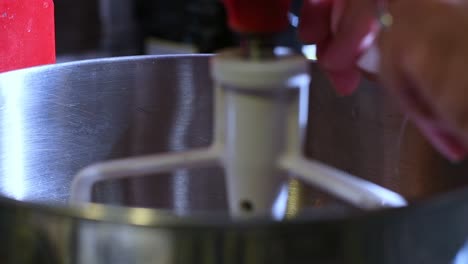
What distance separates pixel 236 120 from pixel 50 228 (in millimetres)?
102

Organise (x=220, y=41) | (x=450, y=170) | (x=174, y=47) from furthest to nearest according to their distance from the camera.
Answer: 1. (x=174, y=47)
2. (x=220, y=41)
3. (x=450, y=170)

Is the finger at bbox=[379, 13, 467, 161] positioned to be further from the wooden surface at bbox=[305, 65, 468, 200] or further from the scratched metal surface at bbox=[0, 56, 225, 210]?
the scratched metal surface at bbox=[0, 56, 225, 210]

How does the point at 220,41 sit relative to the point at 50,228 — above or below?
below

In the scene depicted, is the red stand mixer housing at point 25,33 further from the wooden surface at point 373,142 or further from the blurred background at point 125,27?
the blurred background at point 125,27

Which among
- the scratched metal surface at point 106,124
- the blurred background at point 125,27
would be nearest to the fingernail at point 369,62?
the scratched metal surface at point 106,124

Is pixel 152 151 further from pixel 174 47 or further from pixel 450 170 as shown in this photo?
pixel 174 47

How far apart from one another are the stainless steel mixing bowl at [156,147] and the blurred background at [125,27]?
798mm

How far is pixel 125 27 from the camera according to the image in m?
1.41

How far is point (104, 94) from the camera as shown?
18.6 inches

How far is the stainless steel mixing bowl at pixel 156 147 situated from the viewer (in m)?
0.25

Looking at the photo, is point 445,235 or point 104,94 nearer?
point 445,235

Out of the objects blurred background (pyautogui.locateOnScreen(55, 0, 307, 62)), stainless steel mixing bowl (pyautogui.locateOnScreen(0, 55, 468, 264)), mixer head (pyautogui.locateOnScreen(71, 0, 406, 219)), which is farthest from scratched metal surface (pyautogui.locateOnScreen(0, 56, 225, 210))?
blurred background (pyautogui.locateOnScreen(55, 0, 307, 62))

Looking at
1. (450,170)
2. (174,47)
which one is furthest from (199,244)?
(174,47)

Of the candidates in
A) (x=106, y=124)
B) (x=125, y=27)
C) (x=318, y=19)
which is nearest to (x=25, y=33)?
(x=106, y=124)
